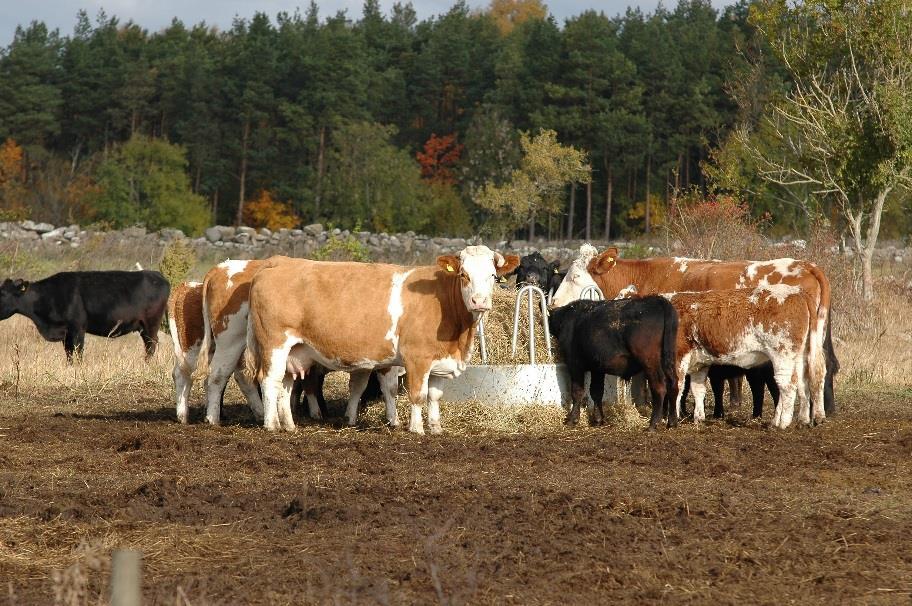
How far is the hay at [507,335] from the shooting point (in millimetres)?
14250

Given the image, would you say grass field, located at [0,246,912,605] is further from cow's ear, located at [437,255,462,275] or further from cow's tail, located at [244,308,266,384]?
cow's ear, located at [437,255,462,275]

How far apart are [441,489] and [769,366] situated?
18.3 feet

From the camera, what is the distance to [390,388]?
13391 millimetres

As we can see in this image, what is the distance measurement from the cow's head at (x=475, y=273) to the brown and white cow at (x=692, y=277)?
282cm

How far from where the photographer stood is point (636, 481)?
33.0 ft

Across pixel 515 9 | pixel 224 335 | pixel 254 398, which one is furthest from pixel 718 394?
pixel 515 9

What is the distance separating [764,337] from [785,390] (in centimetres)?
58

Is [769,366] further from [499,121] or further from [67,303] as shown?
[499,121]

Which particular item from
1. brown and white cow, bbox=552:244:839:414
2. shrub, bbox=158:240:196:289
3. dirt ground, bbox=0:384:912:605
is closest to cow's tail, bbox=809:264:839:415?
brown and white cow, bbox=552:244:839:414

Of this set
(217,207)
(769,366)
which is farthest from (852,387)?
(217,207)

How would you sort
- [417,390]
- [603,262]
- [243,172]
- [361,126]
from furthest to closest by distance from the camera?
[243,172] → [361,126] → [603,262] → [417,390]

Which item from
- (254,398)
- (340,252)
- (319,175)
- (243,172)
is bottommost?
(254,398)

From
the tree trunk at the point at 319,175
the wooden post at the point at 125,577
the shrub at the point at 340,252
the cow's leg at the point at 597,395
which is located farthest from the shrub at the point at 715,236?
the tree trunk at the point at 319,175

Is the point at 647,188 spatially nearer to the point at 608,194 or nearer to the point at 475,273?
the point at 608,194
